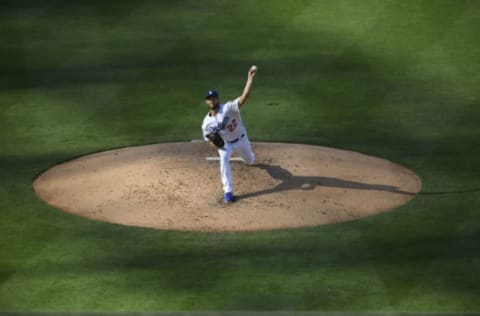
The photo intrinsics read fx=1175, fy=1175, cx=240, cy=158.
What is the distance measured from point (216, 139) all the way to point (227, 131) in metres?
0.25

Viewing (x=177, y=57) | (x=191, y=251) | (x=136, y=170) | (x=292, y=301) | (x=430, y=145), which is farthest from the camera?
(x=177, y=57)

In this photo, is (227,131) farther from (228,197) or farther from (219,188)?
(228,197)

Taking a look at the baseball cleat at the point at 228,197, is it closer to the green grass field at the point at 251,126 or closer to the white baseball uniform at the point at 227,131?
the white baseball uniform at the point at 227,131

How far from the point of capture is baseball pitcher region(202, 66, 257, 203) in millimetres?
12156

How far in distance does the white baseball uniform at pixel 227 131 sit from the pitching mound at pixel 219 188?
0.33 meters

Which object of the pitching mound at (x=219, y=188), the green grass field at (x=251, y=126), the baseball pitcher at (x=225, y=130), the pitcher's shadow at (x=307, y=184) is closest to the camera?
the green grass field at (x=251, y=126)

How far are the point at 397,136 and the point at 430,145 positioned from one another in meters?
0.55

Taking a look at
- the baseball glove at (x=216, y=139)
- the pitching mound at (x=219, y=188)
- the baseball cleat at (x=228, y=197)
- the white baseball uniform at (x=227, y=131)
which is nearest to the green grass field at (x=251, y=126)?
the pitching mound at (x=219, y=188)

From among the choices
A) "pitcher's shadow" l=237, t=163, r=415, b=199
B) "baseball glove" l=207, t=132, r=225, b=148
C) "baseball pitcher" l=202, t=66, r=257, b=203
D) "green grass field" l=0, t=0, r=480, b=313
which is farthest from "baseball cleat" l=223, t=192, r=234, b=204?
"green grass field" l=0, t=0, r=480, b=313

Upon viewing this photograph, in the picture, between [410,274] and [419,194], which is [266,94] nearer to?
[419,194]

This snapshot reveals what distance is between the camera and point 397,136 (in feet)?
49.6

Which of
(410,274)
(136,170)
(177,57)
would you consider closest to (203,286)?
(410,274)

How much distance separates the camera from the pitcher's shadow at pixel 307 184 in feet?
41.1

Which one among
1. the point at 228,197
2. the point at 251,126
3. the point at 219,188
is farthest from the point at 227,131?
the point at 251,126
